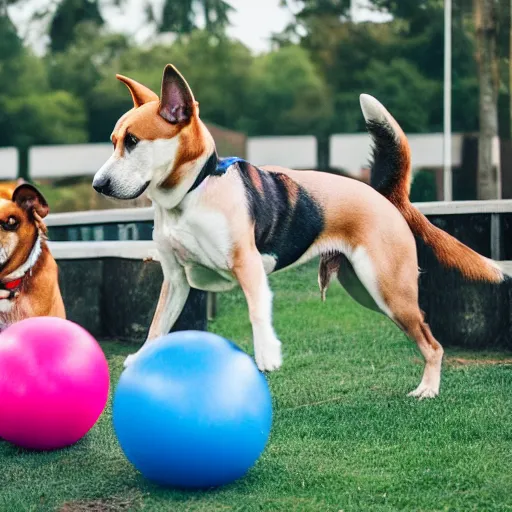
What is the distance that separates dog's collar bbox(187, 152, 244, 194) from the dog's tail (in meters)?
1.27

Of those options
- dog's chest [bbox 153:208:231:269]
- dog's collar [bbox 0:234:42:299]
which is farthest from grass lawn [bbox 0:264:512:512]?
dog's chest [bbox 153:208:231:269]

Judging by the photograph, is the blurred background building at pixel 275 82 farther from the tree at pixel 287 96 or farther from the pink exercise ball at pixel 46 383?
the pink exercise ball at pixel 46 383

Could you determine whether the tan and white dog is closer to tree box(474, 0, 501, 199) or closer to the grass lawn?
the grass lawn

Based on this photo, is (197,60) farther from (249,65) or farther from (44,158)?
(44,158)

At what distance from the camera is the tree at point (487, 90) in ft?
55.5

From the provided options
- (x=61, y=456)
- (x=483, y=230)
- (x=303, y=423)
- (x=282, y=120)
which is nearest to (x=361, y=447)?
(x=303, y=423)

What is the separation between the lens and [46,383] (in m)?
4.50

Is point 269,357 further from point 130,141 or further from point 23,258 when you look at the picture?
point 23,258

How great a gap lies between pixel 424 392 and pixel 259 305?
171cm

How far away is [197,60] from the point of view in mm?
18703

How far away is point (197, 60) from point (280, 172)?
1403 centimetres

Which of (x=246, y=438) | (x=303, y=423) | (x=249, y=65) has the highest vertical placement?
(x=249, y=65)

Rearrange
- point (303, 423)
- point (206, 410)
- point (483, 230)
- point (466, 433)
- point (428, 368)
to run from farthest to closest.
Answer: point (483, 230)
point (428, 368)
point (303, 423)
point (466, 433)
point (206, 410)

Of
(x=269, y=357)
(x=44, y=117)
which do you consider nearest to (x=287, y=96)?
(x=44, y=117)
